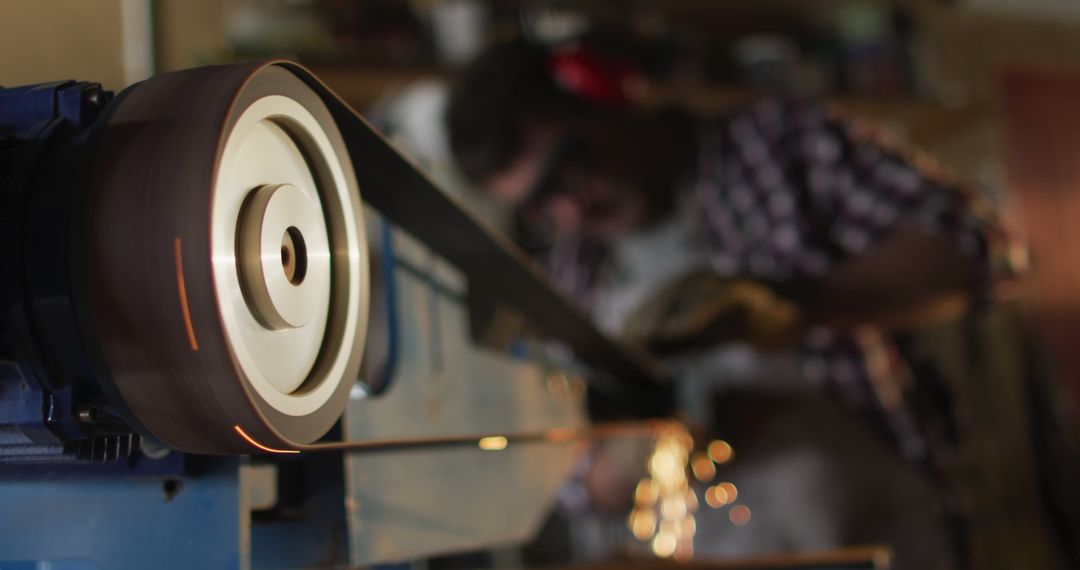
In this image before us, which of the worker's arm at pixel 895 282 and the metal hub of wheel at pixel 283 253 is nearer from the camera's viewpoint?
the metal hub of wheel at pixel 283 253

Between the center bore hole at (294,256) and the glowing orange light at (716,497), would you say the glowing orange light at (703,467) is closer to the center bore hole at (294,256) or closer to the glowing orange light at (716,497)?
the glowing orange light at (716,497)

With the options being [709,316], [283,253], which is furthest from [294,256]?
[709,316]

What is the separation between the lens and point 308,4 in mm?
2158

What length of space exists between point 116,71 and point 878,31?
248 centimetres

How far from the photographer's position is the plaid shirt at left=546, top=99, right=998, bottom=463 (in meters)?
1.45

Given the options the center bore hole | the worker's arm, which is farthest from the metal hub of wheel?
the worker's arm

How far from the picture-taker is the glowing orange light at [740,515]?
1.51m

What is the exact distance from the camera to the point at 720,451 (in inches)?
60.4

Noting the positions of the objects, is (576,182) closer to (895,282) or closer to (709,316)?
(709,316)

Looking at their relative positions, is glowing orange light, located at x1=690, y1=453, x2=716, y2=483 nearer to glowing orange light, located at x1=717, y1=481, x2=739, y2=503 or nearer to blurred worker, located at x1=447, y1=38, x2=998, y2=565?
glowing orange light, located at x1=717, y1=481, x2=739, y2=503

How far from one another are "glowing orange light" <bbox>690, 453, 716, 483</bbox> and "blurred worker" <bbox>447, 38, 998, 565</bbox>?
0.25 meters

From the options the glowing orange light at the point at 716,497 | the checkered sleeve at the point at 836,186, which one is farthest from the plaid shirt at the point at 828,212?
the glowing orange light at the point at 716,497

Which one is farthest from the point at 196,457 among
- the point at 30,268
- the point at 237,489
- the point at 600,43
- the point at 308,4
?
the point at 308,4

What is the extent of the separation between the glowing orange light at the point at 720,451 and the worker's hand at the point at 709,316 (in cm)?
21
